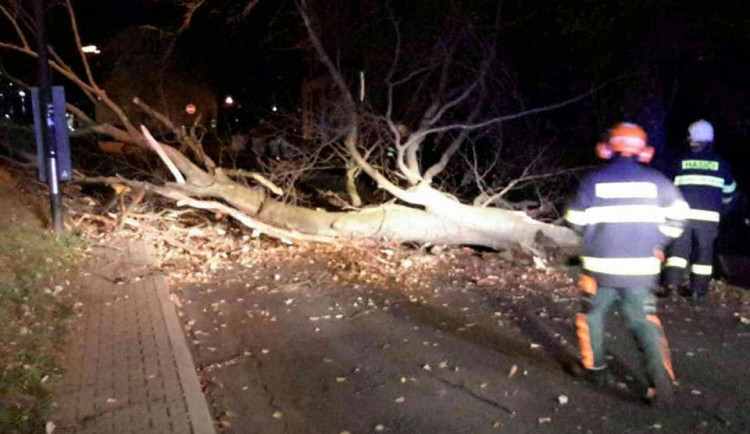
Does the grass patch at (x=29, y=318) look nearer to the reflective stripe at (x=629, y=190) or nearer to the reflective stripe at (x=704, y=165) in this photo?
the reflective stripe at (x=629, y=190)

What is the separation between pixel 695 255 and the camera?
751 cm

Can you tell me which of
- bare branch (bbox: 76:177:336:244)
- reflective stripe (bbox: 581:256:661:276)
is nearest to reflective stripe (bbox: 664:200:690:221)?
reflective stripe (bbox: 581:256:661:276)

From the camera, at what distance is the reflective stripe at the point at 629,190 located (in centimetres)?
475

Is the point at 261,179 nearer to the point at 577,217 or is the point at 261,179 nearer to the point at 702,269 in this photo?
the point at 702,269

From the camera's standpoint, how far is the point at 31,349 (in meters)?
5.63

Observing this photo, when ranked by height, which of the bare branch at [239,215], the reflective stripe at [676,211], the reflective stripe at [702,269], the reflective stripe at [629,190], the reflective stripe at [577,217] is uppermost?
the reflective stripe at [629,190]

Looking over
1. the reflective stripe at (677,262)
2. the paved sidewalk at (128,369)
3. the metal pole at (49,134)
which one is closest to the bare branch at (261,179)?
A: the metal pole at (49,134)

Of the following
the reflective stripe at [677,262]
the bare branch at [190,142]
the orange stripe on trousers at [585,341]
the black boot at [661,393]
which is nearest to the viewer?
the black boot at [661,393]

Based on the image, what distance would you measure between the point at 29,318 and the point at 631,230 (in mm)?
4849

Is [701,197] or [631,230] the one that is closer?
[631,230]

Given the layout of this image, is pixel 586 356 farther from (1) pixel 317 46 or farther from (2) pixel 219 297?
(1) pixel 317 46

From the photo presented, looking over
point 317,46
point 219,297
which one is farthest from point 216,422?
point 317,46

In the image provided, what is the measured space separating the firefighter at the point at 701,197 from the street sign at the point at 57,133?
7.54 m

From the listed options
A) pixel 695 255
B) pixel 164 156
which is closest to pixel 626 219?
pixel 695 255
